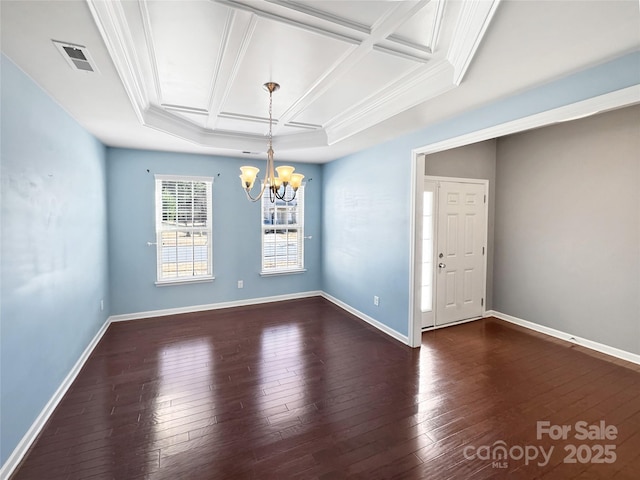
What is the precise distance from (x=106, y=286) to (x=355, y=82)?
4177 millimetres

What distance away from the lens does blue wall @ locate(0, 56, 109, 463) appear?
1.89 metres

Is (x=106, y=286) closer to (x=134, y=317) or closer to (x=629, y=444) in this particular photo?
(x=134, y=317)

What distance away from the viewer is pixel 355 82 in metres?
2.69

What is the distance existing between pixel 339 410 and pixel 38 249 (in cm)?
262

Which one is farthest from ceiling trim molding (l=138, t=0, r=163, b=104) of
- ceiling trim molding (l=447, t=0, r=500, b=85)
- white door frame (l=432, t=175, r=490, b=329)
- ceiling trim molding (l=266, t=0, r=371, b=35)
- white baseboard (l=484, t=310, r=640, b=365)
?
white baseboard (l=484, t=310, r=640, b=365)

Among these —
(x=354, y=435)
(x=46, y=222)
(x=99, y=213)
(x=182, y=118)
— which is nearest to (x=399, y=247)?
(x=354, y=435)

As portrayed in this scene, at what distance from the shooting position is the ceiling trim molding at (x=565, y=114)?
192 cm

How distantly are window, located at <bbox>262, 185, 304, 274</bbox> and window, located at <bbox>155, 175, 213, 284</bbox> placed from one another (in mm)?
957

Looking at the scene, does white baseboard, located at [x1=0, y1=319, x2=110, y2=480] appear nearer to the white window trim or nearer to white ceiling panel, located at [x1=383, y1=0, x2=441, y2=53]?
the white window trim

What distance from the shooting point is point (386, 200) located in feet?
13.5

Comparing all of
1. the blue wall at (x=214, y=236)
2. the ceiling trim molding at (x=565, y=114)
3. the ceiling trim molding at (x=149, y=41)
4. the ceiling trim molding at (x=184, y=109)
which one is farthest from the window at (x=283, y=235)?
the ceiling trim molding at (x=565, y=114)

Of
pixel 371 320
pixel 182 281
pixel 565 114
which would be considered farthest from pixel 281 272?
pixel 565 114

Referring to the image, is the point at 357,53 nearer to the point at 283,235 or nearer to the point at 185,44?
the point at 185,44

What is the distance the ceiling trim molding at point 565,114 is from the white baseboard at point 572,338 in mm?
2703
